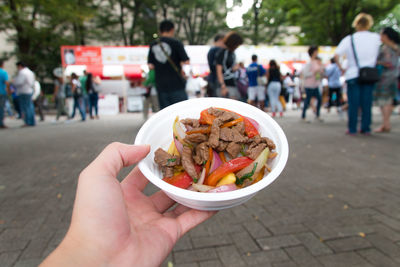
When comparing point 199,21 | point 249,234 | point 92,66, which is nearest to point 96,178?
point 249,234

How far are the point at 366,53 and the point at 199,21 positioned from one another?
2778 centimetres

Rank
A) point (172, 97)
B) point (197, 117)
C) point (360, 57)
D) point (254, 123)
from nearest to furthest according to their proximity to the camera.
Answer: point (254, 123)
point (197, 117)
point (172, 97)
point (360, 57)

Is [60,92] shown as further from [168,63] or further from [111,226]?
[111,226]

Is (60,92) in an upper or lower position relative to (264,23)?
lower

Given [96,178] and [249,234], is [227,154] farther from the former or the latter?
[249,234]

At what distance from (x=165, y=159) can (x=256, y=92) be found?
28.7ft

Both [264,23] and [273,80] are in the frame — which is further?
[264,23]

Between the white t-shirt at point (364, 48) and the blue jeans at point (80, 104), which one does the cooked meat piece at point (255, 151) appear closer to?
the white t-shirt at point (364, 48)

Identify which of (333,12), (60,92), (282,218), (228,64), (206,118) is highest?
(333,12)

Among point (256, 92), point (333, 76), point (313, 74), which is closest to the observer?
point (313, 74)

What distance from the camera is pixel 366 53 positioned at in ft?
18.0

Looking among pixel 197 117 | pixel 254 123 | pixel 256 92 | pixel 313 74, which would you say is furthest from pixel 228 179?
pixel 256 92

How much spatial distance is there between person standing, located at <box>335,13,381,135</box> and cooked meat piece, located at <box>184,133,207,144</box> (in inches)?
210

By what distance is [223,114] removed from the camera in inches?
60.8
